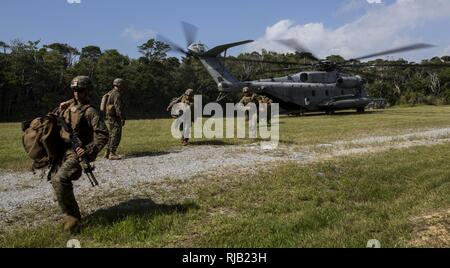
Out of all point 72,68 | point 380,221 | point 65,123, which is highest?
point 72,68

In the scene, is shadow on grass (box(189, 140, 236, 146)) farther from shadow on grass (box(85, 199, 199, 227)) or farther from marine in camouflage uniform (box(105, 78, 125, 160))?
shadow on grass (box(85, 199, 199, 227))

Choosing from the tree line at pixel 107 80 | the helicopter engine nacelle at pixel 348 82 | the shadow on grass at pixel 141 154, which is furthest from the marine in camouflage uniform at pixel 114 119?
the tree line at pixel 107 80

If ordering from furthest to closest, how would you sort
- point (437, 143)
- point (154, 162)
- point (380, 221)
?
1. point (437, 143)
2. point (154, 162)
3. point (380, 221)

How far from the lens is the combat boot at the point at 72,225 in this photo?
6.07 meters

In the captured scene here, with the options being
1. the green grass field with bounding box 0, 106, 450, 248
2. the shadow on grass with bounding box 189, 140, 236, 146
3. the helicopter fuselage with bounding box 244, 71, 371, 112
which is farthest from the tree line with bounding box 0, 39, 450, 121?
the green grass field with bounding box 0, 106, 450, 248

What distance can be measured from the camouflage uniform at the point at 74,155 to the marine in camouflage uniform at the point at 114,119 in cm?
584

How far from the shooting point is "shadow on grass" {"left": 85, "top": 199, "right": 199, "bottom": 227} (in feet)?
21.3

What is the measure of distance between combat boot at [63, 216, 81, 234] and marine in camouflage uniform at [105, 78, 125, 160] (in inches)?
244

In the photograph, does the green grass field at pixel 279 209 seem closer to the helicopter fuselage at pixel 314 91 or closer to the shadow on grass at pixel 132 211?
the shadow on grass at pixel 132 211
